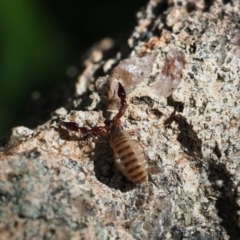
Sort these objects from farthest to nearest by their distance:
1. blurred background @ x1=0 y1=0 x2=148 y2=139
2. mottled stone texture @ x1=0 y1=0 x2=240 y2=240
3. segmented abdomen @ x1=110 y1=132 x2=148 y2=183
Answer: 1. blurred background @ x1=0 y1=0 x2=148 y2=139
2. segmented abdomen @ x1=110 y1=132 x2=148 y2=183
3. mottled stone texture @ x1=0 y1=0 x2=240 y2=240

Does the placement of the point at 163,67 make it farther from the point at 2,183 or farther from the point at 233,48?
the point at 2,183

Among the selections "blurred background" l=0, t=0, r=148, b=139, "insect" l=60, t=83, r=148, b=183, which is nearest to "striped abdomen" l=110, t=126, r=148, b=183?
"insect" l=60, t=83, r=148, b=183

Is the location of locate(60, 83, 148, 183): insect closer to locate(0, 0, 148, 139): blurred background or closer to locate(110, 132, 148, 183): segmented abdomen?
locate(110, 132, 148, 183): segmented abdomen

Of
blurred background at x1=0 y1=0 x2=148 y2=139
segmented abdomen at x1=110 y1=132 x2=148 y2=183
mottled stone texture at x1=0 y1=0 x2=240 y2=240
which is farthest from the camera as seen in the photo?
blurred background at x1=0 y1=0 x2=148 y2=139

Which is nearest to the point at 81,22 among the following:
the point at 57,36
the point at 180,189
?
the point at 57,36

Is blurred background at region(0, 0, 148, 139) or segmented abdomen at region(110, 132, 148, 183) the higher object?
blurred background at region(0, 0, 148, 139)

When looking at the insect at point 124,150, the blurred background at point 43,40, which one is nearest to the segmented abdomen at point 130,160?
the insect at point 124,150

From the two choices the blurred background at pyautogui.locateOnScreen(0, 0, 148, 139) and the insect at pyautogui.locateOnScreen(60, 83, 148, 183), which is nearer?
the insect at pyautogui.locateOnScreen(60, 83, 148, 183)

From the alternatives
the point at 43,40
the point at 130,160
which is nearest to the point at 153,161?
the point at 130,160
